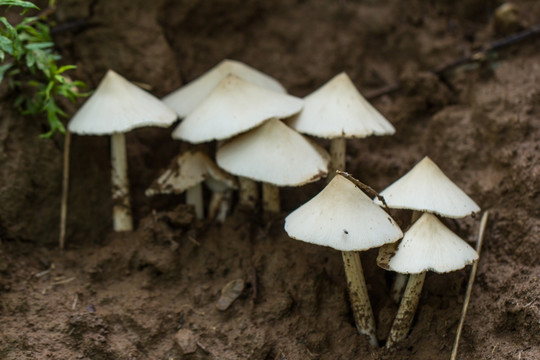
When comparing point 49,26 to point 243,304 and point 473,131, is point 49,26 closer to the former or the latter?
point 243,304

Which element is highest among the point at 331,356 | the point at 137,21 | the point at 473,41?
the point at 137,21


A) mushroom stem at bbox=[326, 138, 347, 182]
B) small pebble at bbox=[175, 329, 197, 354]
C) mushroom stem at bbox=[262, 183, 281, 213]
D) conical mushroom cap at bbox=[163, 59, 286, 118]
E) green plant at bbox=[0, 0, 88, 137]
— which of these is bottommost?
small pebble at bbox=[175, 329, 197, 354]

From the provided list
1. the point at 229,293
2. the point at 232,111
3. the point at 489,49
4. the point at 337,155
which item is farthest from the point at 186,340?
the point at 489,49

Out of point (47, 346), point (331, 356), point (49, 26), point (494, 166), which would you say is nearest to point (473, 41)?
point (494, 166)

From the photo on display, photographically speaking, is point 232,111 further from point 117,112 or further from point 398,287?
point 398,287

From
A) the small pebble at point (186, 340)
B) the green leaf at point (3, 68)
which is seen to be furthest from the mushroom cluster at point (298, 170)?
the small pebble at point (186, 340)

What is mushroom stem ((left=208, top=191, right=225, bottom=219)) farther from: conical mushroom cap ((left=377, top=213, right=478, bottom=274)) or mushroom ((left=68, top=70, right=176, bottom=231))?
conical mushroom cap ((left=377, top=213, right=478, bottom=274))

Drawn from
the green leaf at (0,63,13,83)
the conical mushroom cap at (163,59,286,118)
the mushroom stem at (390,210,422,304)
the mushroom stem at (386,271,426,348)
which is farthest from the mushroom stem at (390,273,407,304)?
the green leaf at (0,63,13,83)
